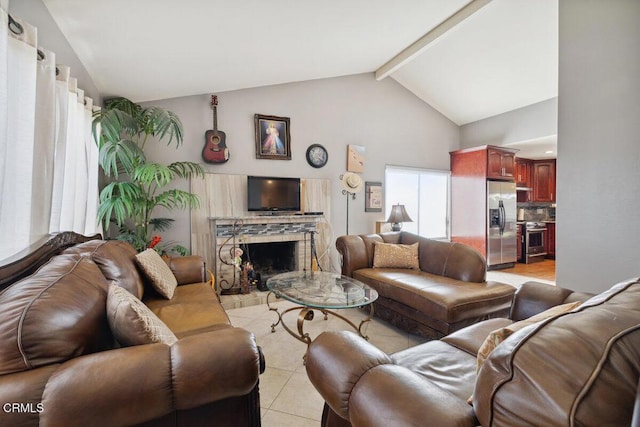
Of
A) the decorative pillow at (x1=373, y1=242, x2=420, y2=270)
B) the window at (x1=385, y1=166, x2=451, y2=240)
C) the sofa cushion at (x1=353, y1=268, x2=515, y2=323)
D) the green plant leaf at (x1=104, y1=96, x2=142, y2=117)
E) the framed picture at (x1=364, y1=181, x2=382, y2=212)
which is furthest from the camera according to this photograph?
the window at (x1=385, y1=166, x2=451, y2=240)

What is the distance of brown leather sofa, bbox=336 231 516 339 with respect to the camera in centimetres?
221

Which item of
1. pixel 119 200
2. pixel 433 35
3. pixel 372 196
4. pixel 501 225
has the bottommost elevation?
pixel 501 225

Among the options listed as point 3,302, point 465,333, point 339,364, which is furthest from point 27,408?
point 465,333

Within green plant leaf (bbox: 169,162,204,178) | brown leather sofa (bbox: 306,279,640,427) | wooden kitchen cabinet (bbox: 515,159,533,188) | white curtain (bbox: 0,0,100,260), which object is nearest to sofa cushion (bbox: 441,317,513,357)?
brown leather sofa (bbox: 306,279,640,427)

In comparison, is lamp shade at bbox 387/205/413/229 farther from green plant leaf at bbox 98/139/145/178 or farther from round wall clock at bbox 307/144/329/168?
green plant leaf at bbox 98/139/145/178

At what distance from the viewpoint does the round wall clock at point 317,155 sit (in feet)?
14.7

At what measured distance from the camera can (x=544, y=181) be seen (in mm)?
6359

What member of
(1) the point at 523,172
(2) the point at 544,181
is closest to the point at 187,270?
(1) the point at 523,172

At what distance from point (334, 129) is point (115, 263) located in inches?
147

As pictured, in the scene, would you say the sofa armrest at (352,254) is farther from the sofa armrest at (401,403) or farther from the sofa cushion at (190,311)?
the sofa armrest at (401,403)

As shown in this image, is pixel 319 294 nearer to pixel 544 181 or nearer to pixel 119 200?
pixel 119 200

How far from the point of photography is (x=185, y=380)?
91 cm

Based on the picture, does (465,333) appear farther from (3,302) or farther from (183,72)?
(183,72)

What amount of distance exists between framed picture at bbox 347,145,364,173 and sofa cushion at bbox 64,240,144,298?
353 centimetres
